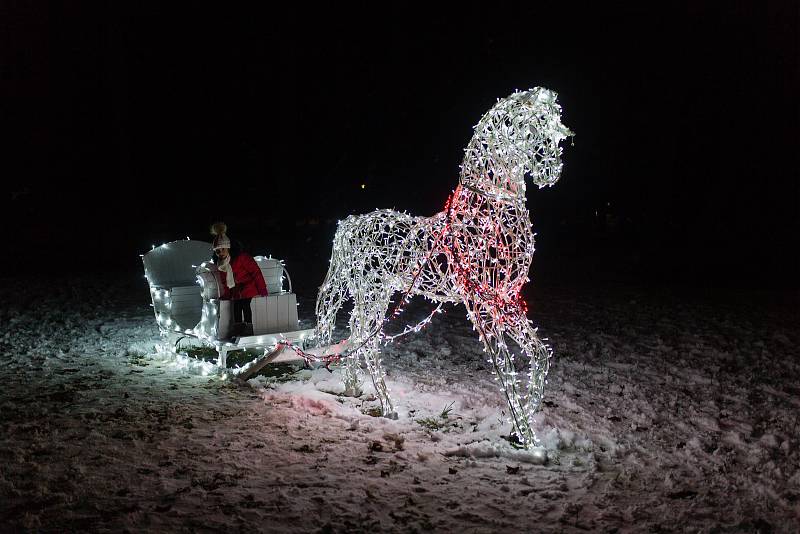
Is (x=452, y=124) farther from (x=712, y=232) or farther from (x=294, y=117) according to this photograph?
(x=712, y=232)

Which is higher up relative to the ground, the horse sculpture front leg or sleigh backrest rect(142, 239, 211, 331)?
sleigh backrest rect(142, 239, 211, 331)

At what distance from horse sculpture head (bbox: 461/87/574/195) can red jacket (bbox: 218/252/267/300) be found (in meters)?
3.20

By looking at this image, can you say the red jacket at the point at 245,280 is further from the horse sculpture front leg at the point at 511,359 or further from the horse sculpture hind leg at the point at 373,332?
the horse sculpture front leg at the point at 511,359

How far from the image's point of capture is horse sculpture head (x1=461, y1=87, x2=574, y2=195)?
4.87m

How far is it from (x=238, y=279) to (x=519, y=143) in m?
3.68

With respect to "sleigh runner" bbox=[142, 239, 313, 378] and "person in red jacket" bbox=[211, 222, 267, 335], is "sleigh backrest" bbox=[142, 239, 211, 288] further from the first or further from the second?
"person in red jacket" bbox=[211, 222, 267, 335]

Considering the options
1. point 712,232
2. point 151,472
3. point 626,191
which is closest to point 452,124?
point 626,191

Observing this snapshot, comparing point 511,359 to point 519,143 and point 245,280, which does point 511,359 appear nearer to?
point 519,143

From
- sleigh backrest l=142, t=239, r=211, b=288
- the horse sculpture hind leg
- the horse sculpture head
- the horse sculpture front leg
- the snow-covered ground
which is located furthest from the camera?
sleigh backrest l=142, t=239, r=211, b=288

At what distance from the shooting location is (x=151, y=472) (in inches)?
184

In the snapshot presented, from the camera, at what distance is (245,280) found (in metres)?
7.54

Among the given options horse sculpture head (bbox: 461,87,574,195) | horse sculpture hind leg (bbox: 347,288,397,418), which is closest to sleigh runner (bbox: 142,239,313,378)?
horse sculpture hind leg (bbox: 347,288,397,418)

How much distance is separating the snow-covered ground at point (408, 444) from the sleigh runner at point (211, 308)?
1.20ft

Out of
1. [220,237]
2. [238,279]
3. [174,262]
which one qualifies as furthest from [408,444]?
[174,262]
